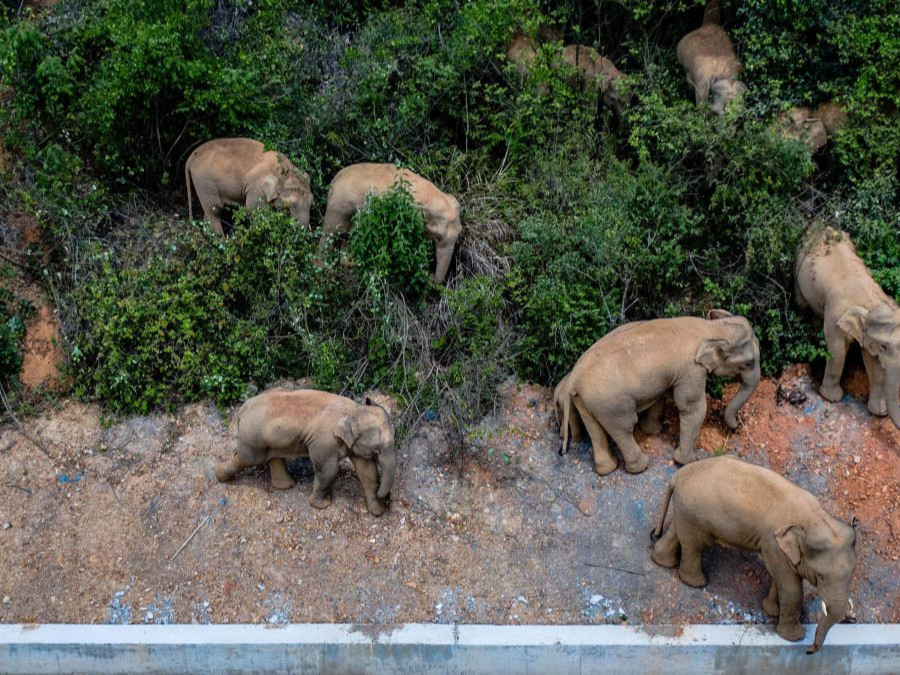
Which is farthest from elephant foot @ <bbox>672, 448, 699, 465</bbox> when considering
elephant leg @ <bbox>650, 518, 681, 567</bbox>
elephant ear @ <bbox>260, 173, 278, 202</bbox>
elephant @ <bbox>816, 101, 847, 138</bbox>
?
elephant ear @ <bbox>260, 173, 278, 202</bbox>

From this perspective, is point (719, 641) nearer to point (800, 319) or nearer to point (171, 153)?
point (800, 319)

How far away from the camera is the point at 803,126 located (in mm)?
10875

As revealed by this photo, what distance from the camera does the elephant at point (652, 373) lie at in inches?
355

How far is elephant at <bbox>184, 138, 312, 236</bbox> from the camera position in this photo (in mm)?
10781

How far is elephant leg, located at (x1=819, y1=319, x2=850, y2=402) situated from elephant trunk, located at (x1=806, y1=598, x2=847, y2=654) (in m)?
2.84

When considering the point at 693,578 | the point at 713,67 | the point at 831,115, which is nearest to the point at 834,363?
the point at 693,578

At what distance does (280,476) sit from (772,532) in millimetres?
4255

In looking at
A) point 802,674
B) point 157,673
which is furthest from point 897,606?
point 157,673

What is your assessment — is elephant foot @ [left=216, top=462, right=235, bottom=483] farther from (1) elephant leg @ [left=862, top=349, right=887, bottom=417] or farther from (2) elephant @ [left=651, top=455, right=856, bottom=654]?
(1) elephant leg @ [left=862, top=349, right=887, bottom=417]

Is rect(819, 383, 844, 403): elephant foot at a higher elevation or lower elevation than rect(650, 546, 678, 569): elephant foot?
higher

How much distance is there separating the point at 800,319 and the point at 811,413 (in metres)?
1.01

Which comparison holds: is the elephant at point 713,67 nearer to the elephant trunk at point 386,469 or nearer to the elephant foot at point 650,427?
the elephant foot at point 650,427

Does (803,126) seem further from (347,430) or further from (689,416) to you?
(347,430)

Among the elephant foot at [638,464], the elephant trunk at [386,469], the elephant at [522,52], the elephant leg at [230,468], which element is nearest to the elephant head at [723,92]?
the elephant at [522,52]
